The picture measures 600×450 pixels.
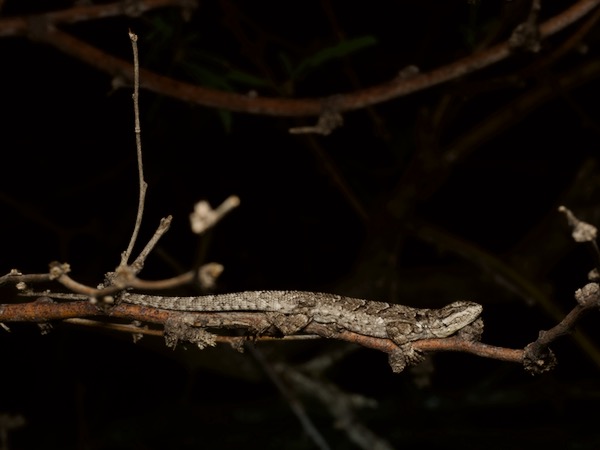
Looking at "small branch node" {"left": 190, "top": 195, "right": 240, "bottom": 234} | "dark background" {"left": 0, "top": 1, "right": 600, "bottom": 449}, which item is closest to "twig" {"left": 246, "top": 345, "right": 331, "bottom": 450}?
"dark background" {"left": 0, "top": 1, "right": 600, "bottom": 449}

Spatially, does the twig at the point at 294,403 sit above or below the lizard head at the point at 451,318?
above

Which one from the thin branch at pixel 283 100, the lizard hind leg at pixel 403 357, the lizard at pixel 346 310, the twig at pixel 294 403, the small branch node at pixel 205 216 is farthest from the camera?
the twig at pixel 294 403

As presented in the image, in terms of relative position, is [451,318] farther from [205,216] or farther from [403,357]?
[205,216]

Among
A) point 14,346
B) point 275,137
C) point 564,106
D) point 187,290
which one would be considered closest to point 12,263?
point 14,346

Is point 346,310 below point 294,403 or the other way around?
below

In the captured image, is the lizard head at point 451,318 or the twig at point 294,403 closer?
the lizard head at point 451,318

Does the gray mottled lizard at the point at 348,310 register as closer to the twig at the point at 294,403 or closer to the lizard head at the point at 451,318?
the lizard head at the point at 451,318

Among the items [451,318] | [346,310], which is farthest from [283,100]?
[451,318]

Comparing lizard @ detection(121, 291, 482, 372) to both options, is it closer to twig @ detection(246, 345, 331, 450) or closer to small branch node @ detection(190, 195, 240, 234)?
twig @ detection(246, 345, 331, 450)

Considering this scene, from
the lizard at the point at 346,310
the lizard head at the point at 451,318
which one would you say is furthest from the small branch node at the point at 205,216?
the lizard head at the point at 451,318

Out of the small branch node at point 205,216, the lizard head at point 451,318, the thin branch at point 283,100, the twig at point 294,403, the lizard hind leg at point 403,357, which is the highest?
the thin branch at point 283,100
